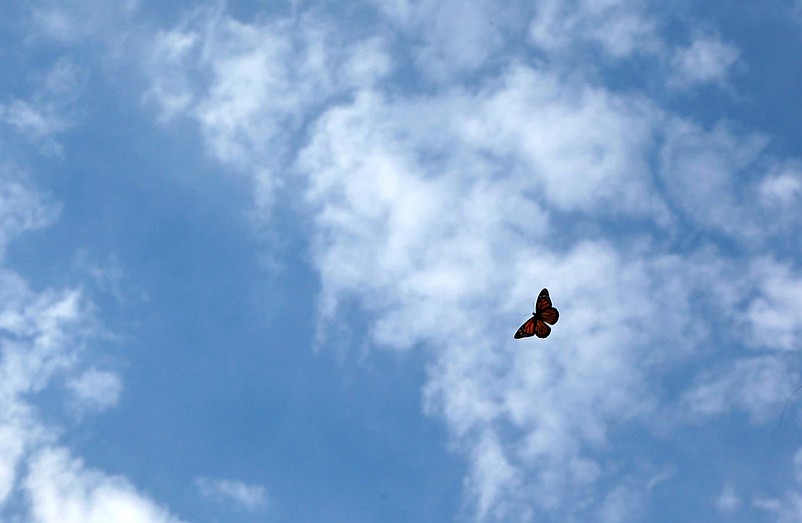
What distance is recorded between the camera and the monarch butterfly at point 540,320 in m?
67.2

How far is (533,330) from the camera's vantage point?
67.6m

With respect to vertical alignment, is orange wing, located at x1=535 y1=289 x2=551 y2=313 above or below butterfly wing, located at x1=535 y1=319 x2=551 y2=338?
above

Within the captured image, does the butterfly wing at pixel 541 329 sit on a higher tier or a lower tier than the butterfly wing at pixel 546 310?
lower

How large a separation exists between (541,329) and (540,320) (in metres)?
0.82

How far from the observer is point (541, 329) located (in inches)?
2655

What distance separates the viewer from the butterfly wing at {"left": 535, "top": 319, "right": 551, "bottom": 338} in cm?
6744

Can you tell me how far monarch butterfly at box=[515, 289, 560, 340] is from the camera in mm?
67250

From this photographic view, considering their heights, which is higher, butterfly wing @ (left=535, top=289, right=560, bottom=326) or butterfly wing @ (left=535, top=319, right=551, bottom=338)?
butterfly wing @ (left=535, top=289, right=560, bottom=326)

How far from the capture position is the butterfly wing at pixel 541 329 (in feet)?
221

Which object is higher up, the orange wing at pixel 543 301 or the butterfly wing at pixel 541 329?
the orange wing at pixel 543 301

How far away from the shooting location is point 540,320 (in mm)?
67438

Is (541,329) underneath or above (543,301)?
underneath
